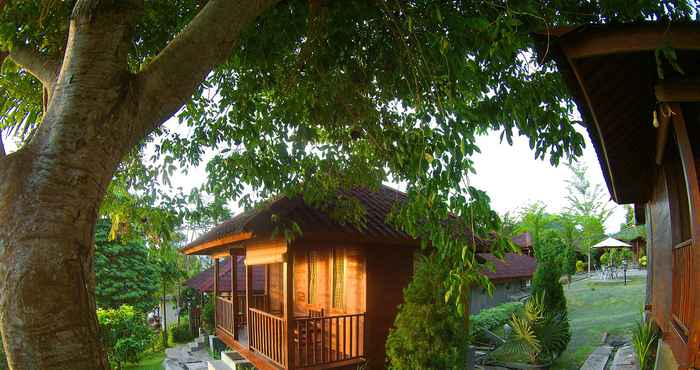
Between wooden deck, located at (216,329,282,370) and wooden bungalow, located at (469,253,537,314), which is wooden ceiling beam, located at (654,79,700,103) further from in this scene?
wooden bungalow, located at (469,253,537,314)

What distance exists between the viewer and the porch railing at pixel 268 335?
8.34 meters

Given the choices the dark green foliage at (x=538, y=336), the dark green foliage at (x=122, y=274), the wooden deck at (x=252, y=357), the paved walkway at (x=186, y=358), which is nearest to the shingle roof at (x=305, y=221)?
the wooden deck at (x=252, y=357)

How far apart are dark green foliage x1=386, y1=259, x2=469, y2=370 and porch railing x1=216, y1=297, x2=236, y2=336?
555cm

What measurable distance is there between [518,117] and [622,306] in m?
16.0

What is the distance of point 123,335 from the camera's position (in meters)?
17.5

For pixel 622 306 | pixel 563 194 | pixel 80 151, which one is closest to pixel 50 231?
pixel 80 151

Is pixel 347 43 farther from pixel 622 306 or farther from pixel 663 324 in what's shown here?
pixel 622 306

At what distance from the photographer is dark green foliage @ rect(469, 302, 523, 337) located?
1445cm

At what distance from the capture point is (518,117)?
173 inches

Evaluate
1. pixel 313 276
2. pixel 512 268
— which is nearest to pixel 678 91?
pixel 313 276

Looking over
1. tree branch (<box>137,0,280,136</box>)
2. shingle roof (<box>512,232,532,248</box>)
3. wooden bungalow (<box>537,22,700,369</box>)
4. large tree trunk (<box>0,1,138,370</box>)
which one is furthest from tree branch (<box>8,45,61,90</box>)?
shingle roof (<box>512,232,532,248</box>)

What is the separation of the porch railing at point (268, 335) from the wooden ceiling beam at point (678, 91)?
6.56 m

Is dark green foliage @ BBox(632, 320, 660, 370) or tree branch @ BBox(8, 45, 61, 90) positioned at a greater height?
tree branch @ BBox(8, 45, 61, 90)

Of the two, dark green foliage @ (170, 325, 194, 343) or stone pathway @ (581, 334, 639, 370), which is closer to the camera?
stone pathway @ (581, 334, 639, 370)
